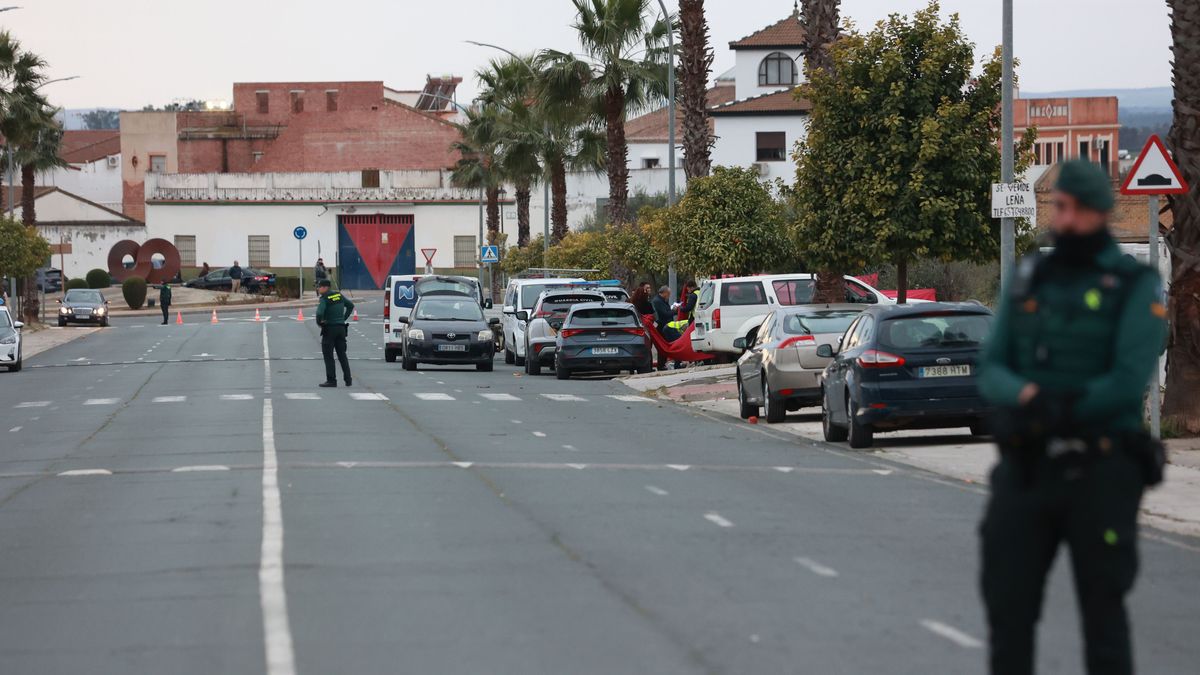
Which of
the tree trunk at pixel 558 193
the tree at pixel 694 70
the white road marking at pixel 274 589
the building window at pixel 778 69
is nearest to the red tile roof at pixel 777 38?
the building window at pixel 778 69

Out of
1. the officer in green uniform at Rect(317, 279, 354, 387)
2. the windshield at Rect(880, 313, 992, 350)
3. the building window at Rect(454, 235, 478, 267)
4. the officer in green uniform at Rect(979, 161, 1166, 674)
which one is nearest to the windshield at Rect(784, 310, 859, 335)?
the windshield at Rect(880, 313, 992, 350)

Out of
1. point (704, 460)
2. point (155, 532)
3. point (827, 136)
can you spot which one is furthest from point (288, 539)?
point (827, 136)

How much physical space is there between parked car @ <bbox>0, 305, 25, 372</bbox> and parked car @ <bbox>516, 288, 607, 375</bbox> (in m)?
11.5

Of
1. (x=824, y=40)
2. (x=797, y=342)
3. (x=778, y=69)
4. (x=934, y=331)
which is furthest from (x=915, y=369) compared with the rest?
(x=778, y=69)

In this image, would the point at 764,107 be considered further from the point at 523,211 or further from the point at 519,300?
the point at 519,300

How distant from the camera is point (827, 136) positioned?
88.3 feet

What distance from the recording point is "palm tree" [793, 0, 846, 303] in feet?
95.7

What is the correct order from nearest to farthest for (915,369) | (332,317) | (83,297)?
(915,369) → (332,317) → (83,297)

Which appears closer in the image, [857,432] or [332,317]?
[857,432]

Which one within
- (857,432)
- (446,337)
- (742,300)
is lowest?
(857,432)

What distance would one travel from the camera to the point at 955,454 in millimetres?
16875

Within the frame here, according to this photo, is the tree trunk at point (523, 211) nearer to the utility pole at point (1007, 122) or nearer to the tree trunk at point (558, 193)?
the tree trunk at point (558, 193)

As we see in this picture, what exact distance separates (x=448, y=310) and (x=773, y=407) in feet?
51.4

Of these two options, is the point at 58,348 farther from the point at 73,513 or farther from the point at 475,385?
the point at 73,513
